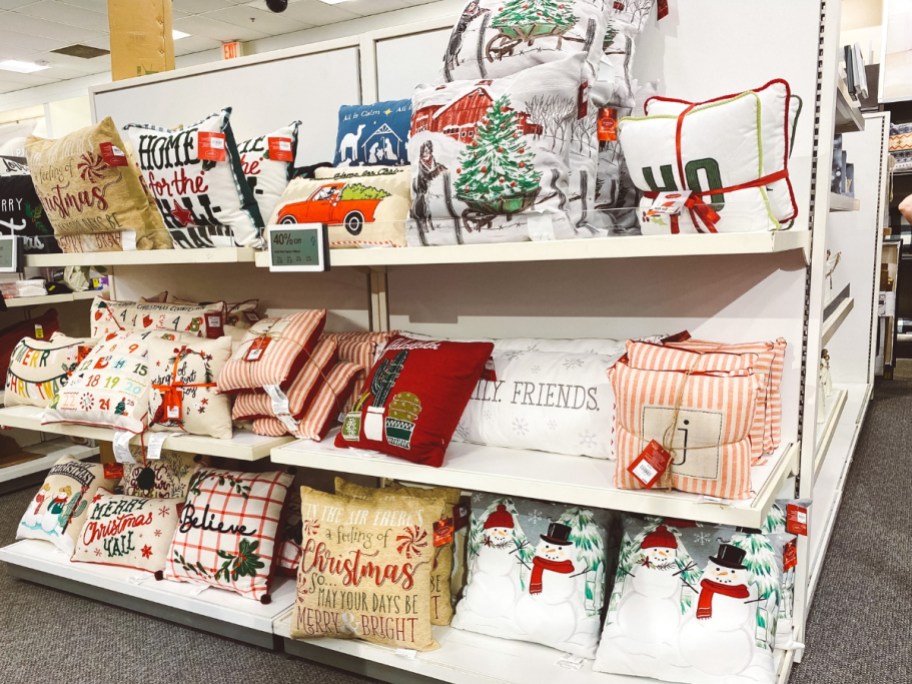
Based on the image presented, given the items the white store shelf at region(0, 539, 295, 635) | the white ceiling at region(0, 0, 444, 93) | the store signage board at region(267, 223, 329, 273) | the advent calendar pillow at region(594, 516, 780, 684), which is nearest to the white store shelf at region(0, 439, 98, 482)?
the white store shelf at region(0, 539, 295, 635)

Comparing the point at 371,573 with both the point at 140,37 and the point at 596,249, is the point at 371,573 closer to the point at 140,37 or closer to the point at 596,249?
the point at 596,249

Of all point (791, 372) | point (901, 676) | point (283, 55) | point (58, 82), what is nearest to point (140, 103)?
point (283, 55)

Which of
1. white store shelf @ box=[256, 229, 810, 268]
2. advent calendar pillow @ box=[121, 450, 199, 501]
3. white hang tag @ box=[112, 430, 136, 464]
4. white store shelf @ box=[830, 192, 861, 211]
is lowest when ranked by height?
advent calendar pillow @ box=[121, 450, 199, 501]

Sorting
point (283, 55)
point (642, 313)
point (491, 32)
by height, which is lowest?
point (642, 313)

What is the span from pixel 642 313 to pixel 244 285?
1.35m

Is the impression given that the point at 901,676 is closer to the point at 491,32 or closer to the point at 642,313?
the point at 642,313

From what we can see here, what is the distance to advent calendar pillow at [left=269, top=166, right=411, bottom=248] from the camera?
1725 millimetres

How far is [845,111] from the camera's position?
1.98 m

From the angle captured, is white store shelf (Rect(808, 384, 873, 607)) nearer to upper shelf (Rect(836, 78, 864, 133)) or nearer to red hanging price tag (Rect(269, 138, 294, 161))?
upper shelf (Rect(836, 78, 864, 133))

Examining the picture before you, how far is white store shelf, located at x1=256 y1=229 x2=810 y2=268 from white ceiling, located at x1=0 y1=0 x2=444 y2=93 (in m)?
6.68

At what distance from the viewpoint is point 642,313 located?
1867mm

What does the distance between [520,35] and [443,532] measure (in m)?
1.16

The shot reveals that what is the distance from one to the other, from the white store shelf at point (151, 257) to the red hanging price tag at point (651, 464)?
3.67 ft

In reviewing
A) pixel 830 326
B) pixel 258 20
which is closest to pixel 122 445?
pixel 830 326
